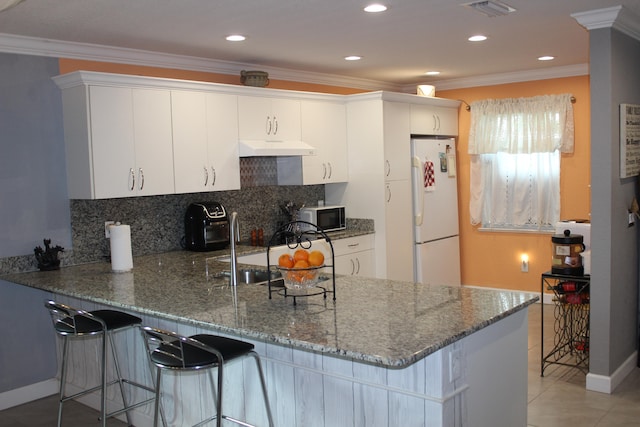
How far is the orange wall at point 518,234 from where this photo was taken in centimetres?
618

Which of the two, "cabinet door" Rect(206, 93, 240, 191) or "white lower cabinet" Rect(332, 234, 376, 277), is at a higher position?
"cabinet door" Rect(206, 93, 240, 191)

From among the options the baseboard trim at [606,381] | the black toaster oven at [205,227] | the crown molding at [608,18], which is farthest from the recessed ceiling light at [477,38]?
the baseboard trim at [606,381]

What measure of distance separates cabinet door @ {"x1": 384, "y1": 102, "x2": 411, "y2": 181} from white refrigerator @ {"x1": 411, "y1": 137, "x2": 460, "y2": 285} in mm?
141

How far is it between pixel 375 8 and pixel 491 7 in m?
0.65

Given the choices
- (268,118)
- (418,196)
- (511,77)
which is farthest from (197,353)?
(511,77)

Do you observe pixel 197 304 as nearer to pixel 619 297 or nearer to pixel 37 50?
pixel 37 50

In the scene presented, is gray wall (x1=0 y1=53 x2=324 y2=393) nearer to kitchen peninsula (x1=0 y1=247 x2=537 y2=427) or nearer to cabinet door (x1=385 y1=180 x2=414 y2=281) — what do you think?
kitchen peninsula (x1=0 y1=247 x2=537 y2=427)

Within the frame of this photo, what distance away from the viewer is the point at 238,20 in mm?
3682

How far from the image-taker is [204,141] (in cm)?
469

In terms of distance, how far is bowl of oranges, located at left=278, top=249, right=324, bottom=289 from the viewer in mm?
2750

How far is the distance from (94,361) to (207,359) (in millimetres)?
1757

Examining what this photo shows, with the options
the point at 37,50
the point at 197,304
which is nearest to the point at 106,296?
the point at 197,304

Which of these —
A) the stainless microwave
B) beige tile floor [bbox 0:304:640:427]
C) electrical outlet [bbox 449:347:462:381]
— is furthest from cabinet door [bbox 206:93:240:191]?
electrical outlet [bbox 449:347:462:381]

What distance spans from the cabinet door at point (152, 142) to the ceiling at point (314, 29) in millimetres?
377
